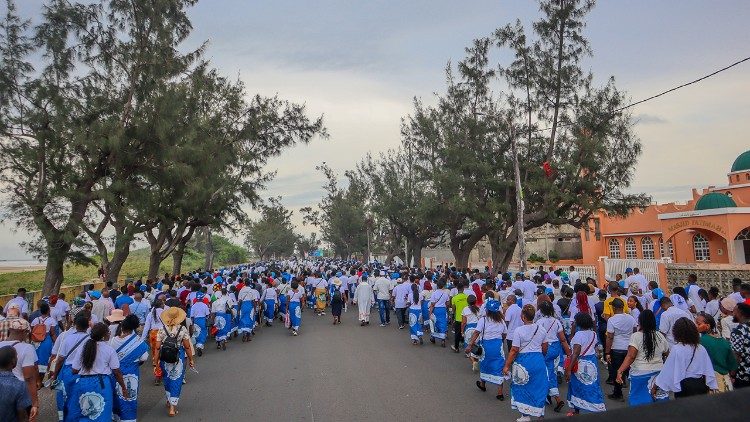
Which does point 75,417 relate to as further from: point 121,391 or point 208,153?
point 208,153

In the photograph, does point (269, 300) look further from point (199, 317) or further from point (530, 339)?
point (530, 339)

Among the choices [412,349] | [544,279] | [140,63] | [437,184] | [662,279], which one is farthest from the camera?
[437,184]

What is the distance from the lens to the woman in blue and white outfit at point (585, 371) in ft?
21.2

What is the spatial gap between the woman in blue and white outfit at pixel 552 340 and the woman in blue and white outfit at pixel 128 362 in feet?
17.3

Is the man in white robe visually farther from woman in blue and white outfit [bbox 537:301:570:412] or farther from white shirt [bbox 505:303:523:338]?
woman in blue and white outfit [bbox 537:301:570:412]

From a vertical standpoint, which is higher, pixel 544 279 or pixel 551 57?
pixel 551 57

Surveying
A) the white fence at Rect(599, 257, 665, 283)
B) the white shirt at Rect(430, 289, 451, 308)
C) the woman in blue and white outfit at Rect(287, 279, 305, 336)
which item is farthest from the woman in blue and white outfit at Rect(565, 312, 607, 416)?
the white fence at Rect(599, 257, 665, 283)

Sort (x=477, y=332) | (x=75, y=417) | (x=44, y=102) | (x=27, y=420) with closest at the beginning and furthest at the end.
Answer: (x=27, y=420) → (x=75, y=417) → (x=477, y=332) → (x=44, y=102)

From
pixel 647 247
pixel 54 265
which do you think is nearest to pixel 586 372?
pixel 54 265

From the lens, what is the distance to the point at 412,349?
12.1 m

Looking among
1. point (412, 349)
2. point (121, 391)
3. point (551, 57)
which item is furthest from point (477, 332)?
point (551, 57)

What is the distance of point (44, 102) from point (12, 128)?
54.8 inches

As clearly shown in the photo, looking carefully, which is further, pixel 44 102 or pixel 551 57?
pixel 551 57

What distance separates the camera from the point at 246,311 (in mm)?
14148
